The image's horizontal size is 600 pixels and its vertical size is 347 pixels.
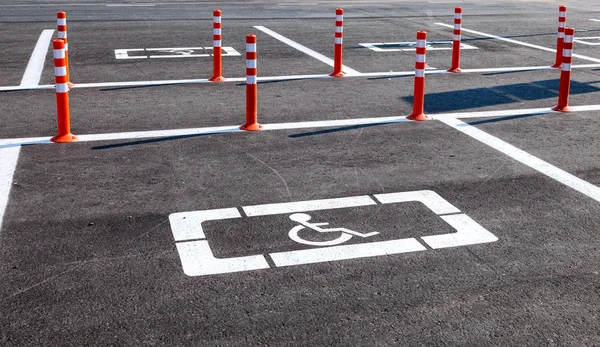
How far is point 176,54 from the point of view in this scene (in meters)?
17.3

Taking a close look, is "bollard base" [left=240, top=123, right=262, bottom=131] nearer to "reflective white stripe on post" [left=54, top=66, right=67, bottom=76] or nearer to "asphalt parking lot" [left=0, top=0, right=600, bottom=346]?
"asphalt parking lot" [left=0, top=0, right=600, bottom=346]

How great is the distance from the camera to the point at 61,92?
10.1 m

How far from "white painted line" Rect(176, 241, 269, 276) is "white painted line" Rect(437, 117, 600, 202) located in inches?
144

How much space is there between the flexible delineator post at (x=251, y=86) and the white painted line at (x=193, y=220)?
128 inches

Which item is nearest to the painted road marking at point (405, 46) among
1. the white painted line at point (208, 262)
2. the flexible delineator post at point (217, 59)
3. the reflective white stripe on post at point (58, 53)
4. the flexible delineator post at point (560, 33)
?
the flexible delineator post at point (560, 33)

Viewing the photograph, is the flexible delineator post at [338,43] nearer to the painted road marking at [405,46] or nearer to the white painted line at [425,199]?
the painted road marking at [405,46]

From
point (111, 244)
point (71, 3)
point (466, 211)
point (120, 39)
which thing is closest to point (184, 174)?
point (111, 244)

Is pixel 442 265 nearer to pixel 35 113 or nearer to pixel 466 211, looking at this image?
pixel 466 211

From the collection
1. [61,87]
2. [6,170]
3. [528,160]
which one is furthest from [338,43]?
[6,170]

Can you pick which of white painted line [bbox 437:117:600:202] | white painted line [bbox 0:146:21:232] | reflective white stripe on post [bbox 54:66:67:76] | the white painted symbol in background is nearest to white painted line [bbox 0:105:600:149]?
white painted line [bbox 0:146:21:232]

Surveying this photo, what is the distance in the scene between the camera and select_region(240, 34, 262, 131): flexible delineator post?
10.6m

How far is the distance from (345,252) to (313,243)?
0.32 m

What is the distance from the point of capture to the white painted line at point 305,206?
777 cm

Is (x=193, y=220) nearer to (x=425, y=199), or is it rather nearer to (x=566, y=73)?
(x=425, y=199)
